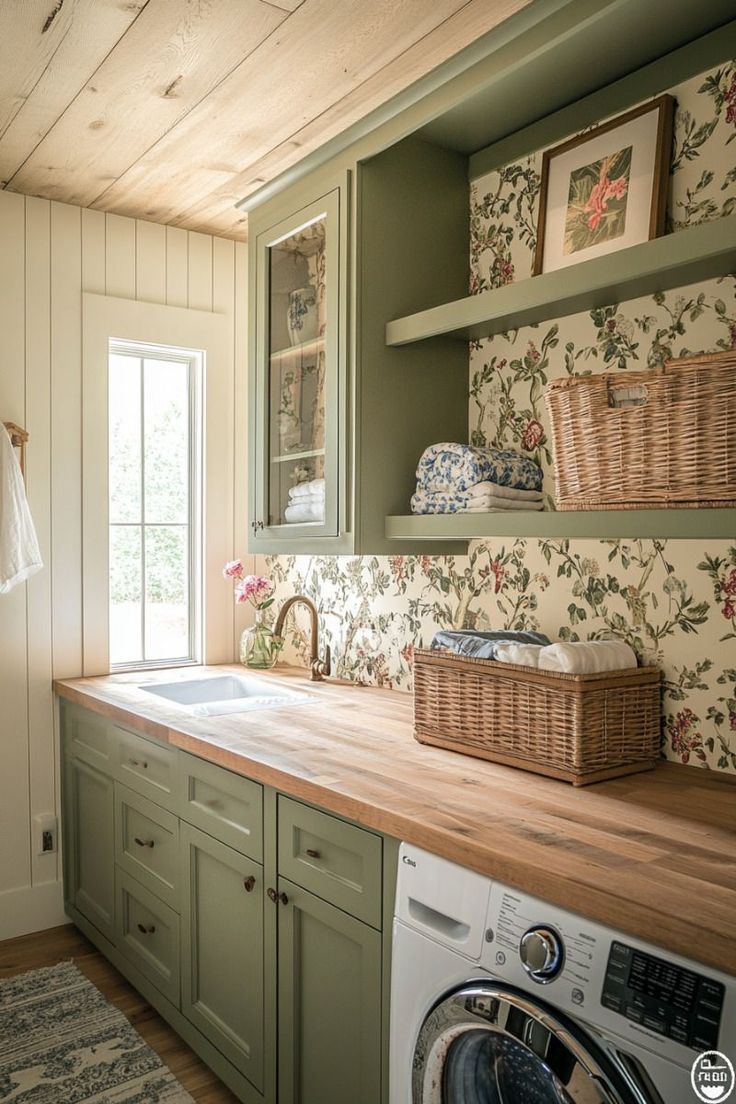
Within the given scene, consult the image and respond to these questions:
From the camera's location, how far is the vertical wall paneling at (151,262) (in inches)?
123

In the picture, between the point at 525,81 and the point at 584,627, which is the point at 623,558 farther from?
the point at 525,81

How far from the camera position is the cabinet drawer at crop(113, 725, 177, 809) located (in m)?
2.28

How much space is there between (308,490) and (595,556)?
812 mm

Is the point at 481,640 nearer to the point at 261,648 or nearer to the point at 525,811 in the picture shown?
the point at 525,811

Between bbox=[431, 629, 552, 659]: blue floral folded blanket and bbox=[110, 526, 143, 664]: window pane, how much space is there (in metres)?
1.50

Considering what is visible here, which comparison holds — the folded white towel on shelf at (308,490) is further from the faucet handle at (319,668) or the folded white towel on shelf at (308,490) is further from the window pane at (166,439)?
the window pane at (166,439)

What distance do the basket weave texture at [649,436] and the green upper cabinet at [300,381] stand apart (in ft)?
2.34

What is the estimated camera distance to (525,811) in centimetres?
149

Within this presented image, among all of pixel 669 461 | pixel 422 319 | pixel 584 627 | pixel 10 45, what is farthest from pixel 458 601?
pixel 10 45

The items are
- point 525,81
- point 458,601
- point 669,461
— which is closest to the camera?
point 669,461

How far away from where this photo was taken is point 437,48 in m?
2.01

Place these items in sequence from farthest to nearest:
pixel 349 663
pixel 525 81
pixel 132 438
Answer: pixel 132 438 < pixel 349 663 < pixel 525 81

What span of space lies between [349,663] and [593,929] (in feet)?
5.72

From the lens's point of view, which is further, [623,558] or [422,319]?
[422,319]
